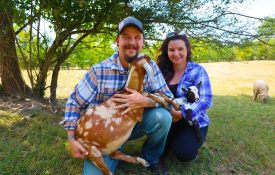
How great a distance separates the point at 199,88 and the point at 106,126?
119 centimetres

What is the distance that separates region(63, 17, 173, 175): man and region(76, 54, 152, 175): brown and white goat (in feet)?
0.21

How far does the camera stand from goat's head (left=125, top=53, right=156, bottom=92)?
7.94ft

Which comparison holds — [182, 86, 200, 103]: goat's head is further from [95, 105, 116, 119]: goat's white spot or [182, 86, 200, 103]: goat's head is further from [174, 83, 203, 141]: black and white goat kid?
[95, 105, 116, 119]: goat's white spot

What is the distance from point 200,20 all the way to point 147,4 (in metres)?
0.92

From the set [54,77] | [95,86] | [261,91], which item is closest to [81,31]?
[54,77]

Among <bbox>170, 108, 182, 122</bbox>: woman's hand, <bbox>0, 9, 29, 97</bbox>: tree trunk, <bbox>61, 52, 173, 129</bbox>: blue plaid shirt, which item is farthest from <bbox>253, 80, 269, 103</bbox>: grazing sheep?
<bbox>61, 52, 173, 129</bbox>: blue plaid shirt

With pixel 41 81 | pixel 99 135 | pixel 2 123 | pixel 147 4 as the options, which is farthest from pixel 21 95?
pixel 99 135

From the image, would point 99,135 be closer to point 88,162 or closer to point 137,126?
point 88,162

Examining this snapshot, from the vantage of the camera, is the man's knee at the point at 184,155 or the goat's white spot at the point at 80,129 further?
the man's knee at the point at 184,155

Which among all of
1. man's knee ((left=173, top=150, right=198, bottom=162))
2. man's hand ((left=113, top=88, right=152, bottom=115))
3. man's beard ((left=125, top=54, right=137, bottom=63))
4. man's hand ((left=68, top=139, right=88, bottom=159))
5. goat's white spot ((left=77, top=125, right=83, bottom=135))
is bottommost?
man's knee ((left=173, top=150, right=198, bottom=162))

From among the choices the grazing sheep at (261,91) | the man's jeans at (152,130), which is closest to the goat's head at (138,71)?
the man's jeans at (152,130)

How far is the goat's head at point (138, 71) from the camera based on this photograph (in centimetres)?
242

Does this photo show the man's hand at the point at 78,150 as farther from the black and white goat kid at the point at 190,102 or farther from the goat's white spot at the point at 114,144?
the black and white goat kid at the point at 190,102

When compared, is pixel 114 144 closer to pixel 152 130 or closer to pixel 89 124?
pixel 89 124
